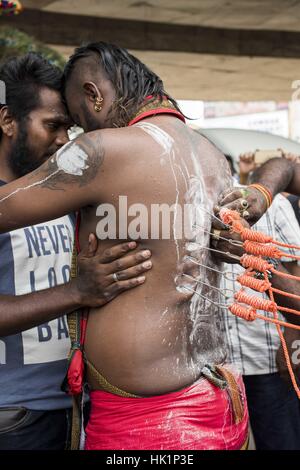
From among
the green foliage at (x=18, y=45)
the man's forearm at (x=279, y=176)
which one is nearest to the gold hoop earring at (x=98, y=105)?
the man's forearm at (x=279, y=176)

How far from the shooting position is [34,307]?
2.10 metres

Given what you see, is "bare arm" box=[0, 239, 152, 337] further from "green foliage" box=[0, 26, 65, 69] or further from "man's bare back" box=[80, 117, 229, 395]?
"green foliage" box=[0, 26, 65, 69]

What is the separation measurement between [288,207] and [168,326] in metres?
1.77

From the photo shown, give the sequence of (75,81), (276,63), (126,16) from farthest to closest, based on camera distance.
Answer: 1. (276,63)
2. (126,16)
3. (75,81)

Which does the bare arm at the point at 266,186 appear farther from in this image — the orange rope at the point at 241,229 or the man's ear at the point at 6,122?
the man's ear at the point at 6,122

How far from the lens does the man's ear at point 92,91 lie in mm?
2096

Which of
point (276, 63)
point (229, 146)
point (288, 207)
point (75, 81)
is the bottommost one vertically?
point (229, 146)

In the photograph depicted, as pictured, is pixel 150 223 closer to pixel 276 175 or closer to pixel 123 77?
pixel 123 77

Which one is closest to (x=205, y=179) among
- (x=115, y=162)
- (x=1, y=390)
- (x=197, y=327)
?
(x=115, y=162)

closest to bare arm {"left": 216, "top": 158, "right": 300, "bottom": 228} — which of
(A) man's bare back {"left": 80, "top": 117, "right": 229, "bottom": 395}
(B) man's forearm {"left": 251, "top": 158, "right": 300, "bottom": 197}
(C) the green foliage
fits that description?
(B) man's forearm {"left": 251, "top": 158, "right": 300, "bottom": 197}

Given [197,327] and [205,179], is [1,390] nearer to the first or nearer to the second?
[197,327]

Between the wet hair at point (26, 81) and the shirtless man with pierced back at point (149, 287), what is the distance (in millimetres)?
548
